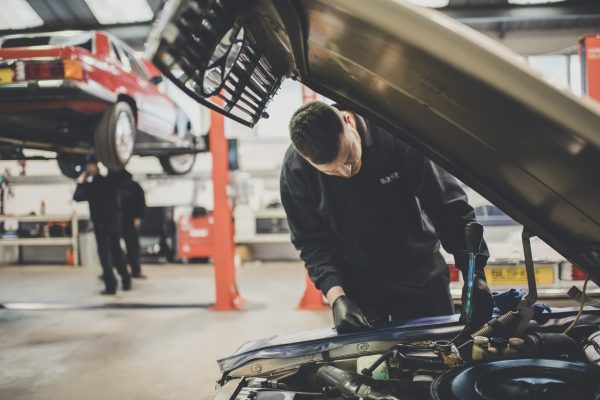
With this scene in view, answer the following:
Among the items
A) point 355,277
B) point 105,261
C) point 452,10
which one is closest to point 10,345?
point 105,261

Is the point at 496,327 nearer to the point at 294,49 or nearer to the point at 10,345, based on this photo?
the point at 294,49

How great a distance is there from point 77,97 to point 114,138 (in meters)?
0.49

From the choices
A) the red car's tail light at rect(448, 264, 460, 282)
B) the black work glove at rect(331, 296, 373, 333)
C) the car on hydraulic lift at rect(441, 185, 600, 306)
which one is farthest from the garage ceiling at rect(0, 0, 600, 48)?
the black work glove at rect(331, 296, 373, 333)

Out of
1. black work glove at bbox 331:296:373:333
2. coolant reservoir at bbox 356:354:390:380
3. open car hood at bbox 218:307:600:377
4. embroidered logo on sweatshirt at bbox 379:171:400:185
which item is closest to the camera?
coolant reservoir at bbox 356:354:390:380

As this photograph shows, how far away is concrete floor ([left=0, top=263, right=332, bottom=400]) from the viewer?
9.60 feet

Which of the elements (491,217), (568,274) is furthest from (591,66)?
(568,274)

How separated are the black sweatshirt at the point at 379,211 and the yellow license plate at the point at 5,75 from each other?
3.25 meters

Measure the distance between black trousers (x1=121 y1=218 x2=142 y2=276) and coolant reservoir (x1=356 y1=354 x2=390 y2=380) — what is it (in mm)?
5859

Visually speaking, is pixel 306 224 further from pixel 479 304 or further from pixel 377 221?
pixel 479 304

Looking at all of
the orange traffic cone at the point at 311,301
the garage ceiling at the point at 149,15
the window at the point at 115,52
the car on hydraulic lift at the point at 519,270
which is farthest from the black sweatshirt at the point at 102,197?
the car on hydraulic lift at the point at 519,270

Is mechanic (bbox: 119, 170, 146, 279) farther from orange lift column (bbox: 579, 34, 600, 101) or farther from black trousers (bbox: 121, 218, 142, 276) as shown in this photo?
orange lift column (bbox: 579, 34, 600, 101)

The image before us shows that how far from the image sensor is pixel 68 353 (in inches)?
142

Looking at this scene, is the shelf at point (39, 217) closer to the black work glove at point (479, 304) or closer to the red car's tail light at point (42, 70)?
the red car's tail light at point (42, 70)

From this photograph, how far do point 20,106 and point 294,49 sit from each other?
3.98 m
